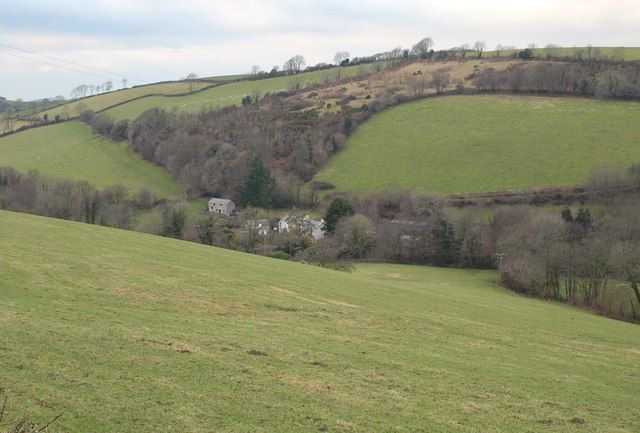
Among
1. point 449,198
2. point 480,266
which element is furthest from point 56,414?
point 449,198

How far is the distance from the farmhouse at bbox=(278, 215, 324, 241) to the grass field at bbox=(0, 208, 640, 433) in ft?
179

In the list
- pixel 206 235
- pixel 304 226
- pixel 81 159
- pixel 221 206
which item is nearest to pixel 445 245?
pixel 304 226

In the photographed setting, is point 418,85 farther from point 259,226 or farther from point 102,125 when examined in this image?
point 102,125

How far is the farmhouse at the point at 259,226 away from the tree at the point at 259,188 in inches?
628

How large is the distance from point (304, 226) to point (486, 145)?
47862mm

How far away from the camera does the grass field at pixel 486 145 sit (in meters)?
98.4

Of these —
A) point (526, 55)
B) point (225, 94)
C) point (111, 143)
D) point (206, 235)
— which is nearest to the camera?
point (206, 235)

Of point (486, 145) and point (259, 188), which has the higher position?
point (486, 145)

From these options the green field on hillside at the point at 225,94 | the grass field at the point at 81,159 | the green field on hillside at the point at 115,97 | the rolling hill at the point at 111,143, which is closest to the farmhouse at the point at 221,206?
the grass field at the point at 81,159

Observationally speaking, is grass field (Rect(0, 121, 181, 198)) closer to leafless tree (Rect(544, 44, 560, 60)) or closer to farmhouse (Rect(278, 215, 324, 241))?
farmhouse (Rect(278, 215, 324, 241))

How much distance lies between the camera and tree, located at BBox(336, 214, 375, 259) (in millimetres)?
82250

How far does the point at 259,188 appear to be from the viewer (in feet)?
359

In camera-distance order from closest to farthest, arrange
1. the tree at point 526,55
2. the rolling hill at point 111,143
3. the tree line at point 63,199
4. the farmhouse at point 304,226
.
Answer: the tree line at point 63,199 → the farmhouse at point 304,226 → the rolling hill at point 111,143 → the tree at point 526,55

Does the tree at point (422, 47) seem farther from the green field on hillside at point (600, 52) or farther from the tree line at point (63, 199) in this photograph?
the tree line at point (63, 199)
